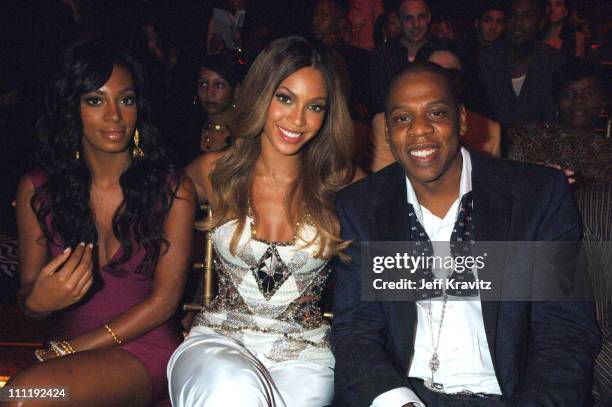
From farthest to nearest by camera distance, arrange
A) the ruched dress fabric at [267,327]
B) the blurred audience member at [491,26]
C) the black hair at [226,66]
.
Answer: the blurred audience member at [491,26], the black hair at [226,66], the ruched dress fabric at [267,327]

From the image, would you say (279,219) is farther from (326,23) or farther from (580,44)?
(580,44)

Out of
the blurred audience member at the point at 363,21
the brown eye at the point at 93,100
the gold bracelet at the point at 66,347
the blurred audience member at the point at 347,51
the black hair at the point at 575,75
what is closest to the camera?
the gold bracelet at the point at 66,347

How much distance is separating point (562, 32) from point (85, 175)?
586 centimetres

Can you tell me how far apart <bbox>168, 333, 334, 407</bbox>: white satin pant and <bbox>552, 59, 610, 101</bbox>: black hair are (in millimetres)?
2846

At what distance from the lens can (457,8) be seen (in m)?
9.64

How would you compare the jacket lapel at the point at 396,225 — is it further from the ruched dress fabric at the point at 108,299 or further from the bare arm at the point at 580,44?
the bare arm at the point at 580,44

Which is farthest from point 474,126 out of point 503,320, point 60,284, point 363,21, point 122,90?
point 363,21

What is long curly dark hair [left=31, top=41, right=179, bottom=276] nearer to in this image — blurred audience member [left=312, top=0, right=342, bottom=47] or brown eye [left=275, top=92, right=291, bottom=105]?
brown eye [left=275, top=92, right=291, bottom=105]

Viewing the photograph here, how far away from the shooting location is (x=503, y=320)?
7.30 feet

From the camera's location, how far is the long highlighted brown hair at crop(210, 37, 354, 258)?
8.82 ft

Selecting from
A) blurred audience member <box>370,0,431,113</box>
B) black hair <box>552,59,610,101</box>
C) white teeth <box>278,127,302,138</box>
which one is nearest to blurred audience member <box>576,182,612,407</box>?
white teeth <box>278,127,302,138</box>

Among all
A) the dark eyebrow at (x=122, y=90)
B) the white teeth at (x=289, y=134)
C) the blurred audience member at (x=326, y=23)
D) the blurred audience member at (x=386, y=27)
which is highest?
the blurred audience member at (x=386, y=27)

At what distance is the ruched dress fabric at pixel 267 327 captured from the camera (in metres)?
2.33

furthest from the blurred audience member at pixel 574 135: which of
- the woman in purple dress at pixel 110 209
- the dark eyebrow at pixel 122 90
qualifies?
the dark eyebrow at pixel 122 90
